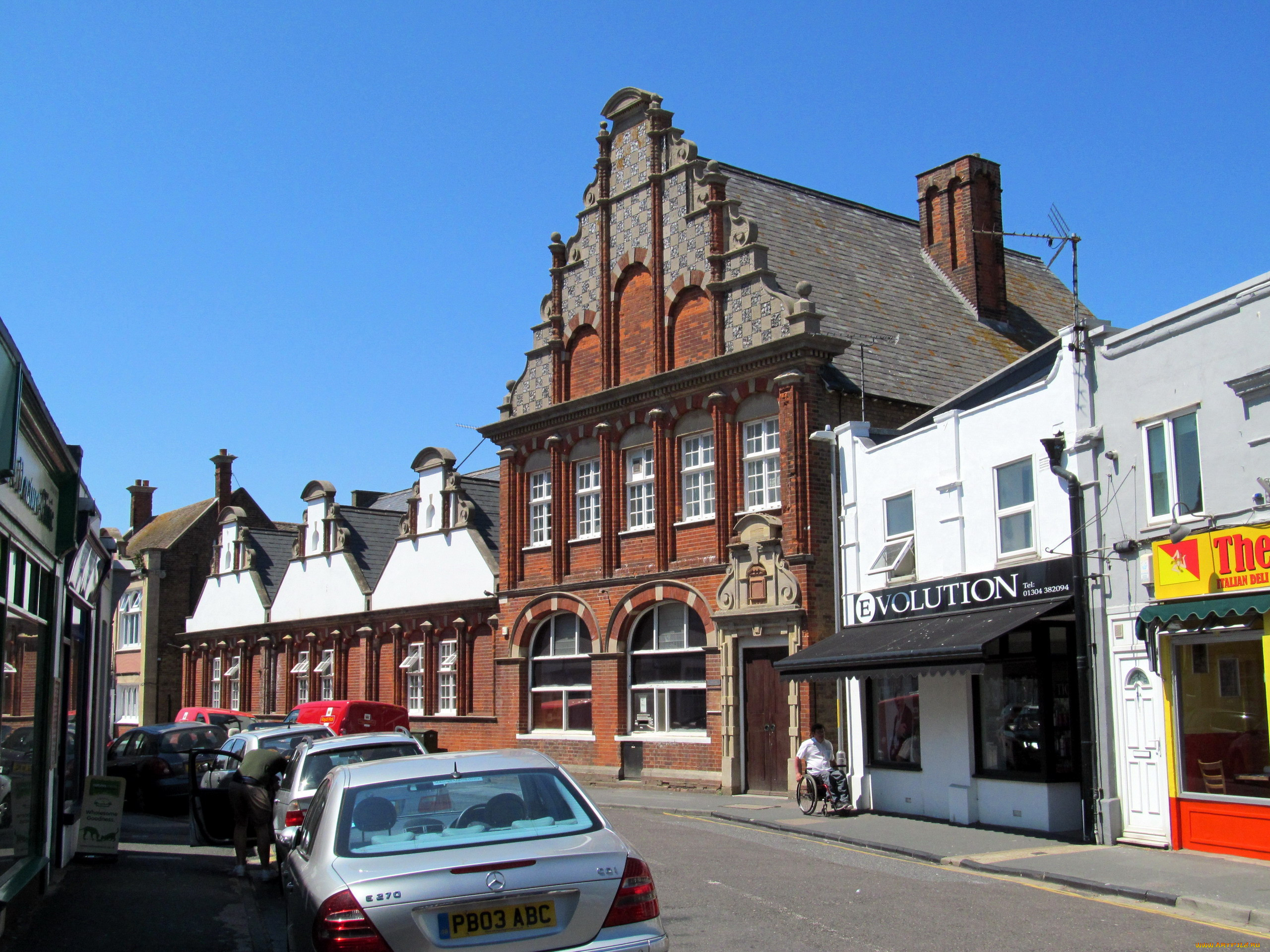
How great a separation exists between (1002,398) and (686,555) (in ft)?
29.8

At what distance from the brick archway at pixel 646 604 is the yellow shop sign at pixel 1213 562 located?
36.1 ft

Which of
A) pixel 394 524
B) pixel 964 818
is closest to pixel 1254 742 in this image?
pixel 964 818

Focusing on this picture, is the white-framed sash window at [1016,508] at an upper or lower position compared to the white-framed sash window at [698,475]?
lower

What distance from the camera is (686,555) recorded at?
2500 cm

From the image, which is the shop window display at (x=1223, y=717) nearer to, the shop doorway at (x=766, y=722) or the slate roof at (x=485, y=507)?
the shop doorway at (x=766, y=722)

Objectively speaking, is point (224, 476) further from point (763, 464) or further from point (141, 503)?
point (763, 464)

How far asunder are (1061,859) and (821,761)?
20.1 feet

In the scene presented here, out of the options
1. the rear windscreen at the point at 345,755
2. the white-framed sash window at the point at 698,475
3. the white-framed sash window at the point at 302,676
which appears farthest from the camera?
the white-framed sash window at the point at 302,676

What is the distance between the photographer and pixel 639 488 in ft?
87.0

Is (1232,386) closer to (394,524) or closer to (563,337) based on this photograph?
(563,337)

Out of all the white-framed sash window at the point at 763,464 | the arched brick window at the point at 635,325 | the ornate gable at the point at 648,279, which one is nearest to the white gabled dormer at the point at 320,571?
→ the ornate gable at the point at 648,279

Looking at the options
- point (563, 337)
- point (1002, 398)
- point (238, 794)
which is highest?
point (563, 337)

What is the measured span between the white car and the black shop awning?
731 centimetres

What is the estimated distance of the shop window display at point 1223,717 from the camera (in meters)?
13.2
